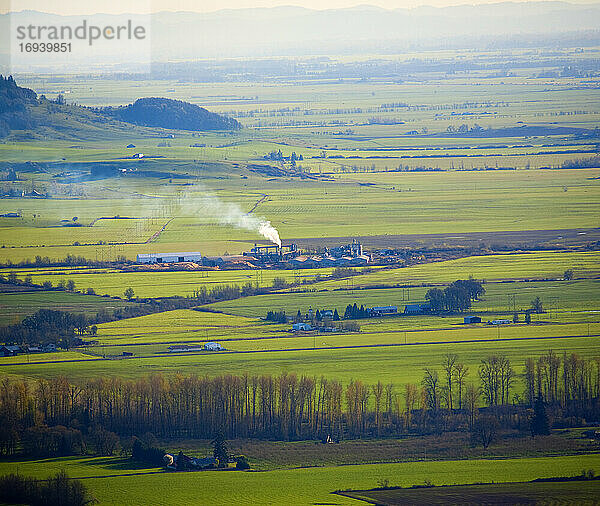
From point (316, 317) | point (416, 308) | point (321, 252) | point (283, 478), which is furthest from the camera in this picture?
point (321, 252)

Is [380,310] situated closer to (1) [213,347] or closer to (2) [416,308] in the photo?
(2) [416,308]

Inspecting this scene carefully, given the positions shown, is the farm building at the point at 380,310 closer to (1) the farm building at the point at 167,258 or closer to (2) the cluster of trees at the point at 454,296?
(2) the cluster of trees at the point at 454,296

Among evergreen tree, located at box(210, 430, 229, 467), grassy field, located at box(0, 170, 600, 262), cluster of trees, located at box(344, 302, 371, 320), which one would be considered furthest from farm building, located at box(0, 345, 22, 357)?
grassy field, located at box(0, 170, 600, 262)

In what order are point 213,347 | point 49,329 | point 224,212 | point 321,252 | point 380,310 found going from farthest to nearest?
point 224,212 < point 321,252 < point 380,310 < point 49,329 < point 213,347

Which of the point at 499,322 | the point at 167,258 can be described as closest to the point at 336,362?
the point at 499,322

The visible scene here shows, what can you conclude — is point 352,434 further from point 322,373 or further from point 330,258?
point 330,258
